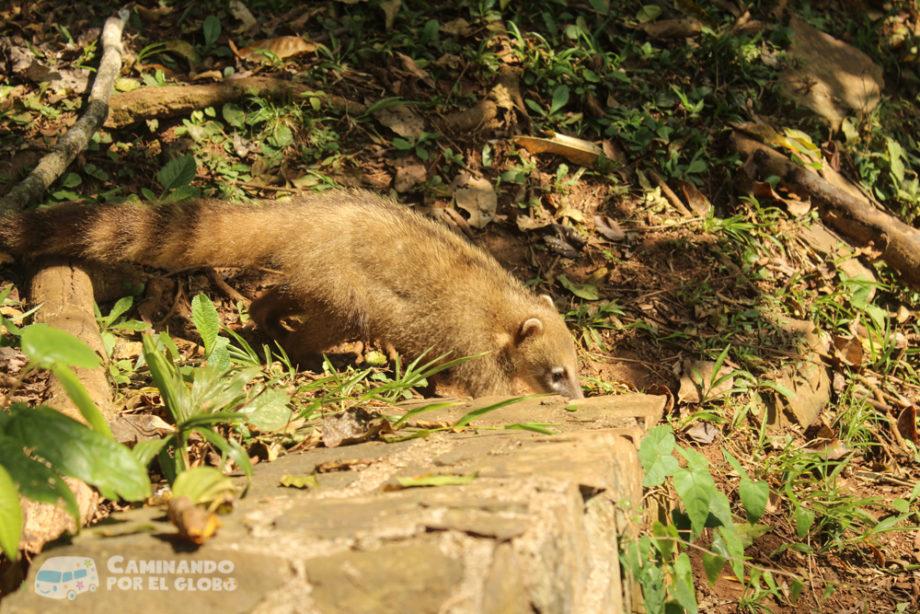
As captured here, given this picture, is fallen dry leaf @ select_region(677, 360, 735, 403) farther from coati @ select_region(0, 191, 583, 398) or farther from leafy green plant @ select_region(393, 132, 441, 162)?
leafy green plant @ select_region(393, 132, 441, 162)

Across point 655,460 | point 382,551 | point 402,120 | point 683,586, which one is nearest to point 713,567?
point 683,586

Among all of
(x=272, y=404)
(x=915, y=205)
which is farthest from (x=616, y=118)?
(x=272, y=404)

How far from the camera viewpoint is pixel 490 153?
5.98 meters

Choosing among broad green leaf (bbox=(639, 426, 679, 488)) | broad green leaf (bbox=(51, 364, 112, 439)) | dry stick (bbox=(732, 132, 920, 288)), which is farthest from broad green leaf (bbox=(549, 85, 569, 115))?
broad green leaf (bbox=(51, 364, 112, 439))

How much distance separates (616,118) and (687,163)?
31.3 inches

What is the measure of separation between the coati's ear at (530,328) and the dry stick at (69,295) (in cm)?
270

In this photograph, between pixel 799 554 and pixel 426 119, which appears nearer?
pixel 799 554

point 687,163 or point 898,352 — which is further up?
point 687,163

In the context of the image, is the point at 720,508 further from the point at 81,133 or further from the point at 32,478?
the point at 81,133

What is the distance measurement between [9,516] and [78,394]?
371 millimetres

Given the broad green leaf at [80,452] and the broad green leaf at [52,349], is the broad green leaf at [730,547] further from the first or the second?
the broad green leaf at [52,349]

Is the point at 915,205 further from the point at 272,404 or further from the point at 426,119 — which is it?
the point at 272,404

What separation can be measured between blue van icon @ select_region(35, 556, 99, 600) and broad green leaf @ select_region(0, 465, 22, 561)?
0.40ft

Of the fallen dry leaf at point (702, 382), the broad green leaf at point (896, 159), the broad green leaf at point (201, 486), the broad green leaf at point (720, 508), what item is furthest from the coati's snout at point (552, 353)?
the broad green leaf at point (896, 159)
